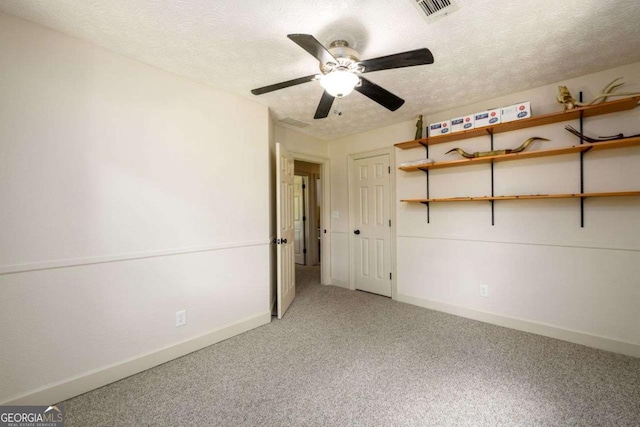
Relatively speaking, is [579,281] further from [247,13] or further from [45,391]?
[45,391]

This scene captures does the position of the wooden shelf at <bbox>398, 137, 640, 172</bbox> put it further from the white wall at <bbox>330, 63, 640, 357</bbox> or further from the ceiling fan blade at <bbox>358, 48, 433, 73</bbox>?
the ceiling fan blade at <bbox>358, 48, 433, 73</bbox>

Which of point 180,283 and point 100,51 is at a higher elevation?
point 100,51

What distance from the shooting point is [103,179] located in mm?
1812

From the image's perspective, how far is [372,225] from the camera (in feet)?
12.4

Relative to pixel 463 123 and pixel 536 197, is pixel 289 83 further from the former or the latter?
pixel 536 197

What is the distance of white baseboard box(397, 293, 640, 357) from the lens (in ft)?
6.92

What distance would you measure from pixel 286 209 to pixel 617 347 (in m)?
3.29

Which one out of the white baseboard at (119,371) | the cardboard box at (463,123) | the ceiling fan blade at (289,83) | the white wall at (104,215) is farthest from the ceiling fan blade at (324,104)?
the white baseboard at (119,371)

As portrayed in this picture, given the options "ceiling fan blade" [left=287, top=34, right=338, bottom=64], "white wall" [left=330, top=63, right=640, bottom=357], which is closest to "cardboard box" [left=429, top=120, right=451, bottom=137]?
"white wall" [left=330, top=63, right=640, bottom=357]

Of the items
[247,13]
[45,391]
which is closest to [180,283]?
[45,391]

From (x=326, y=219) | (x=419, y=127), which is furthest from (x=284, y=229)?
(x=419, y=127)

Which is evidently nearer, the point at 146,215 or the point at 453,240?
the point at 146,215

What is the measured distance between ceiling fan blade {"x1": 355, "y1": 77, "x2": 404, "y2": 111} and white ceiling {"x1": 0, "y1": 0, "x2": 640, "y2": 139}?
30 cm

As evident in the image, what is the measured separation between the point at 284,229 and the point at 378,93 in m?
1.83
